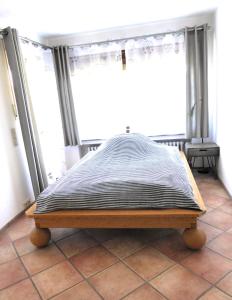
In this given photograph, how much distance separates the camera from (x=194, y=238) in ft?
6.13

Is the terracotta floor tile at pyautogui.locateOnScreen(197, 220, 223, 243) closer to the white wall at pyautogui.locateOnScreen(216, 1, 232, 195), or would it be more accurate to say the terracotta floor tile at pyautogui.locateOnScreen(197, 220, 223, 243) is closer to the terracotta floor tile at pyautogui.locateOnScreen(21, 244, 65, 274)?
the white wall at pyautogui.locateOnScreen(216, 1, 232, 195)

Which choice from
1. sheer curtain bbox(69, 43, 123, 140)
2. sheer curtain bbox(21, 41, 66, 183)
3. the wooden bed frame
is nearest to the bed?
the wooden bed frame

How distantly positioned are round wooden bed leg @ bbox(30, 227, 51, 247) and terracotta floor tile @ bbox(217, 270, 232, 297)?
4.71 feet

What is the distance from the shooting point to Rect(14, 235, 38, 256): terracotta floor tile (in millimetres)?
2132

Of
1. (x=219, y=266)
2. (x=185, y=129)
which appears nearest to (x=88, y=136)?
(x=185, y=129)

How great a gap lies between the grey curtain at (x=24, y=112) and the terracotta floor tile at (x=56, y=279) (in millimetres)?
1286

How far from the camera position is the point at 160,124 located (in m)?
3.71

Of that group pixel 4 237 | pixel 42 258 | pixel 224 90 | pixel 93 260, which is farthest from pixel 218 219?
pixel 4 237

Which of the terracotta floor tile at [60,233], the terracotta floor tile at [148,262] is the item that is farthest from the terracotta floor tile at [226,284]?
the terracotta floor tile at [60,233]

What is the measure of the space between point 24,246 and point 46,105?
6.63ft

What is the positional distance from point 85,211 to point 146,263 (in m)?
0.65

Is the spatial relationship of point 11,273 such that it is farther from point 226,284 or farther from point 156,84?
point 156,84

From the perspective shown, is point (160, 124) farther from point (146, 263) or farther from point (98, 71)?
point (146, 263)

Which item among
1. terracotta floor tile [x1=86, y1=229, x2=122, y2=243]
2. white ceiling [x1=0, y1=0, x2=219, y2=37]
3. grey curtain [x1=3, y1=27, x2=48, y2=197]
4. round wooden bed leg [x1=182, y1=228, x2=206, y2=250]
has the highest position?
white ceiling [x1=0, y1=0, x2=219, y2=37]
